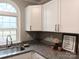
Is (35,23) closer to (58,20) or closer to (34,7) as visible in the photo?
(34,7)

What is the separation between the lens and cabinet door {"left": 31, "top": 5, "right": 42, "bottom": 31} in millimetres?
2670

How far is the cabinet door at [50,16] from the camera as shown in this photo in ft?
7.09

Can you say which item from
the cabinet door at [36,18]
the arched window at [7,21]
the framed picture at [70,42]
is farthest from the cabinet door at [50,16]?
the arched window at [7,21]

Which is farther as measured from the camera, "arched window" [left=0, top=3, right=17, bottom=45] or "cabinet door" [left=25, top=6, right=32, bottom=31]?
"cabinet door" [left=25, top=6, right=32, bottom=31]

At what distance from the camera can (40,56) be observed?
2.06m

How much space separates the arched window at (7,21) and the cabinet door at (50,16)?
960 millimetres

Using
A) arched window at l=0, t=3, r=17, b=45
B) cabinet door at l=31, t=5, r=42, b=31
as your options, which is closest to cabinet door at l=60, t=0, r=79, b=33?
cabinet door at l=31, t=5, r=42, b=31

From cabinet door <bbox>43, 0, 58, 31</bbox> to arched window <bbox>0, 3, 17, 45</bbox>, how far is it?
96 centimetres

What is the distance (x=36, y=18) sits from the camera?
2.68 m

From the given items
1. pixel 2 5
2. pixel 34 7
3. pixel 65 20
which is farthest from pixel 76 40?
pixel 2 5

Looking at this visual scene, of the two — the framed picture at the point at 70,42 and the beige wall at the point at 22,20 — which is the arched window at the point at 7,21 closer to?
the beige wall at the point at 22,20

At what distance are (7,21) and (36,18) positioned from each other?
0.87 meters

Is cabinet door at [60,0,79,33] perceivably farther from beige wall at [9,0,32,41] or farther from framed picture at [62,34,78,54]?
beige wall at [9,0,32,41]

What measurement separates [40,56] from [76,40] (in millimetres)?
861
